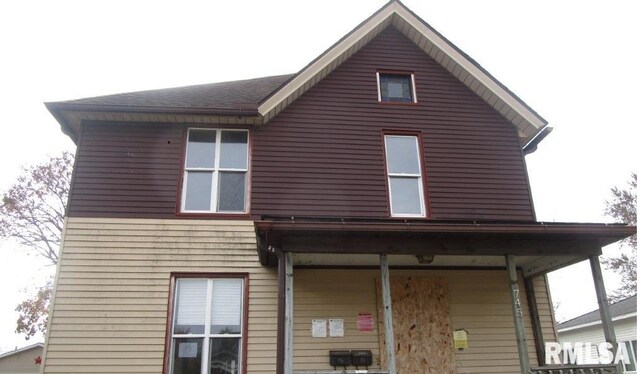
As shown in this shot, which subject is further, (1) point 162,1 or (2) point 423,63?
(1) point 162,1

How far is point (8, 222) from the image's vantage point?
22.0m

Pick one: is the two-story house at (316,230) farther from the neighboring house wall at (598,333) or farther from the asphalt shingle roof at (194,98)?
the neighboring house wall at (598,333)

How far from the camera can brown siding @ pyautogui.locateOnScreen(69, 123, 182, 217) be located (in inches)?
324

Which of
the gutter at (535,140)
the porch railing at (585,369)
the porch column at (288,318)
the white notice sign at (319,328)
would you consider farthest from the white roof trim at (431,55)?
the porch railing at (585,369)

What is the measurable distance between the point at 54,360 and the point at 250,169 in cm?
433

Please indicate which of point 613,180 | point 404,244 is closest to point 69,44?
point 404,244

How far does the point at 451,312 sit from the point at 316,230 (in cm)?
326

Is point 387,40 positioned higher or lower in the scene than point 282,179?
higher

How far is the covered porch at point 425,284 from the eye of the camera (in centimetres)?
670

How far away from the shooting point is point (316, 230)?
21.5 ft

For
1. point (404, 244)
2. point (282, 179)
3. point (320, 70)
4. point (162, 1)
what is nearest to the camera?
point (404, 244)

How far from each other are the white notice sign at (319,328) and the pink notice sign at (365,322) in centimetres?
58

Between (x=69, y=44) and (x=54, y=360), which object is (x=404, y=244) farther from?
(x=69, y=44)

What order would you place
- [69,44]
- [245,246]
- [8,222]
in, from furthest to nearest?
[8,222] → [69,44] → [245,246]
